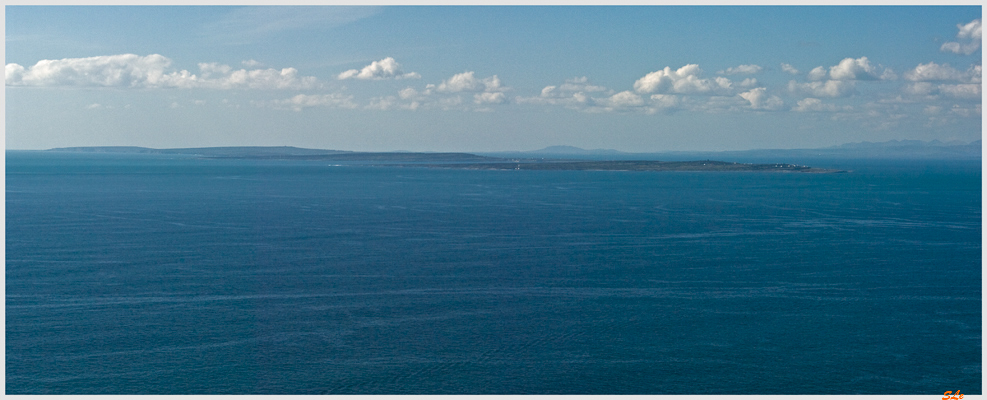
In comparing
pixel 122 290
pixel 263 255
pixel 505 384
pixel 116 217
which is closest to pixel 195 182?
pixel 116 217

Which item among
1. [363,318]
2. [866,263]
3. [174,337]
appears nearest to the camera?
[174,337]

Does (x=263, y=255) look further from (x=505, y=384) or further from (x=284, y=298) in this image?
(x=505, y=384)

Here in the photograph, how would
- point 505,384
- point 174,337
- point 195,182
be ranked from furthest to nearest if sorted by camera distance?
point 195,182, point 174,337, point 505,384

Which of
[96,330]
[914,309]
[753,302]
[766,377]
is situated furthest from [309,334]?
[914,309]

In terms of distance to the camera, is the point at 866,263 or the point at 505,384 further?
the point at 866,263

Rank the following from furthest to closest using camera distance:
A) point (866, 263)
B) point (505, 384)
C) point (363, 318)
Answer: point (866, 263) < point (363, 318) < point (505, 384)

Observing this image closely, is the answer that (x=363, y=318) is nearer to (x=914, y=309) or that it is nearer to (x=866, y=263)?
(x=914, y=309)
